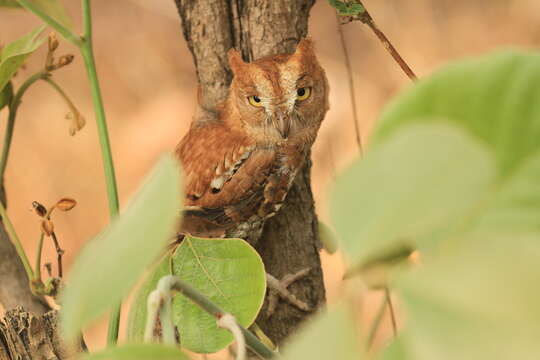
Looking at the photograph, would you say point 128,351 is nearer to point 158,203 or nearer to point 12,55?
point 158,203

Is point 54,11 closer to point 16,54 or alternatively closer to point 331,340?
point 16,54

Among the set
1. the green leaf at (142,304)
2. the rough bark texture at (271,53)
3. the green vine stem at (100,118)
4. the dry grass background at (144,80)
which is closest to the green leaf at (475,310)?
the green leaf at (142,304)

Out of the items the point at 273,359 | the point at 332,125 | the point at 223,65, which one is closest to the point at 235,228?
the point at 223,65

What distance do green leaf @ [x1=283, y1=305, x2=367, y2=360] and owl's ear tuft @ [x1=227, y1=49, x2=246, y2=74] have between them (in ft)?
1.30

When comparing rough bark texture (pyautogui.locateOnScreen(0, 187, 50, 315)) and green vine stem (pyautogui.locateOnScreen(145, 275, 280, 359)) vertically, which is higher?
green vine stem (pyautogui.locateOnScreen(145, 275, 280, 359))

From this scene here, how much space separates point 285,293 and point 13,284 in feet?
0.72

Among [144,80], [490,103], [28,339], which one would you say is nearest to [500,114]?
[490,103]

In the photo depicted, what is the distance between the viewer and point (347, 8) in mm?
442

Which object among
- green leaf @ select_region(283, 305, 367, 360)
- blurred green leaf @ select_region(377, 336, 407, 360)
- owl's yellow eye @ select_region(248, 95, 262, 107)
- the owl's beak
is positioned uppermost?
green leaf @ select_region(283, 305, 367, 360)

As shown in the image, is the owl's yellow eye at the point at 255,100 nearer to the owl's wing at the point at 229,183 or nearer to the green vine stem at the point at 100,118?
the owl's wing at the point at 229,183

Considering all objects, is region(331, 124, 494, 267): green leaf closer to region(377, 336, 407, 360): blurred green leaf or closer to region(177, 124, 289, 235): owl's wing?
region(377, 336, 407, 360): blurred green leaf

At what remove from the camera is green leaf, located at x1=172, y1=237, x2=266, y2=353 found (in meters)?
0.34

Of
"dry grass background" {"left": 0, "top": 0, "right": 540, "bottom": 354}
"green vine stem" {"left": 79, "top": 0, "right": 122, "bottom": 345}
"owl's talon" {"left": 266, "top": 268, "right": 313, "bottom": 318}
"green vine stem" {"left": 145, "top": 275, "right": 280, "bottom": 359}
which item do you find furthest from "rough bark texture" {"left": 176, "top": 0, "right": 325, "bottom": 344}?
"dry grass background" {"left": 0, "top": 0, "right": 540, "bottom": 354}

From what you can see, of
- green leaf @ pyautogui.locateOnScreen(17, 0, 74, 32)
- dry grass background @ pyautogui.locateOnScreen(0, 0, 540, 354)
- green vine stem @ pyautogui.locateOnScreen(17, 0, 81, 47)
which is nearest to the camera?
green vine stem @ pyautogui.locateOnScreen(17, 0, 81, 47)
